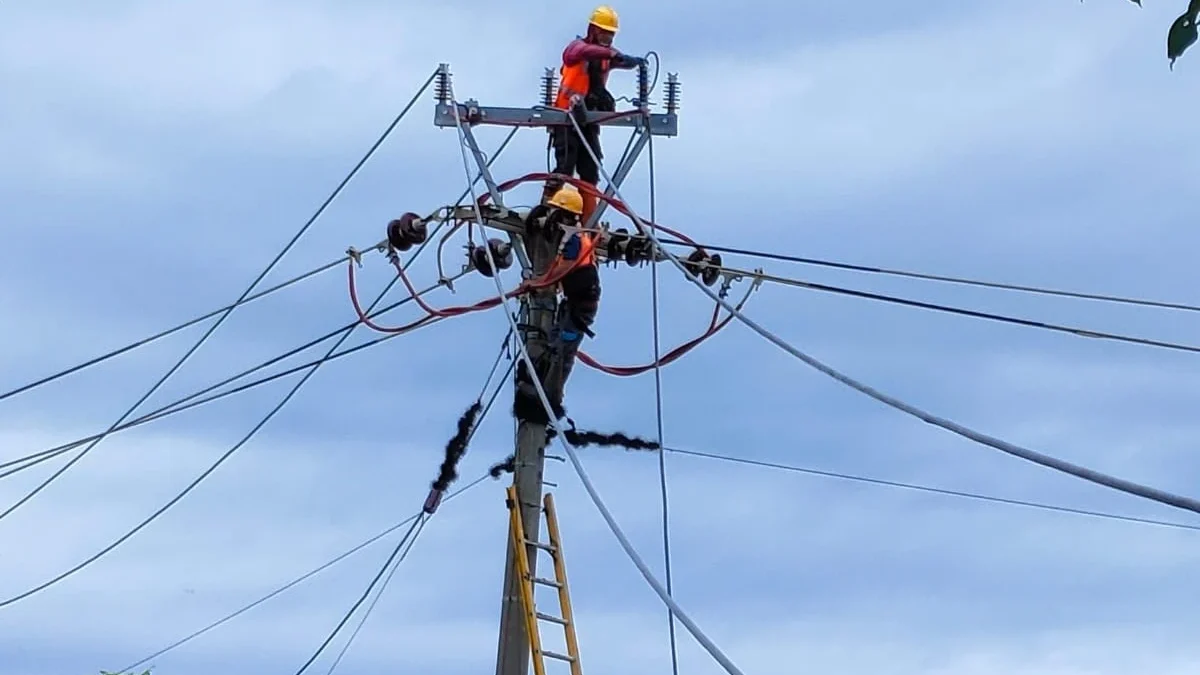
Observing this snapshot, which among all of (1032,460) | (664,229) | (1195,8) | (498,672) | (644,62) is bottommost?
(1195,8)

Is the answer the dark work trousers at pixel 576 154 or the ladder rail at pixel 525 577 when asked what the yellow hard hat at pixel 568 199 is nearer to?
the dark work trousers at pixel 576 154

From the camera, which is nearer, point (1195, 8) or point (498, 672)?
point (1195, 8)

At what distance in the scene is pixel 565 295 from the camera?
14.5 metres

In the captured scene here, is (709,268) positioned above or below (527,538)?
above

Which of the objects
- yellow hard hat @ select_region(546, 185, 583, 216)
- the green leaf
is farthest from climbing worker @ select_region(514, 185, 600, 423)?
the green leaf

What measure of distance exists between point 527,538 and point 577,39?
144 inches

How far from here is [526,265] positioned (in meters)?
14.5

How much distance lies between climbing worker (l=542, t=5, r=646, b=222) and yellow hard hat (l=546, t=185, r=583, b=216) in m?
0.11

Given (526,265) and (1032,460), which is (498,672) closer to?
(526,265)

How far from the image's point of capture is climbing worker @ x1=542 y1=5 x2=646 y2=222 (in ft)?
47.9

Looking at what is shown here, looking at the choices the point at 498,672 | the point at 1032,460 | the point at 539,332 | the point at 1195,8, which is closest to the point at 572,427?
the point at 539,332

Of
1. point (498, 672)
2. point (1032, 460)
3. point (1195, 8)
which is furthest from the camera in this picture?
point (498, 672)

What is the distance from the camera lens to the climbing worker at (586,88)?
1461cm

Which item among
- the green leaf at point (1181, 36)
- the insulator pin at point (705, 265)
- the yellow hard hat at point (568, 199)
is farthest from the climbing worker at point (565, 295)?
the green leaf at point (1181, 36)
